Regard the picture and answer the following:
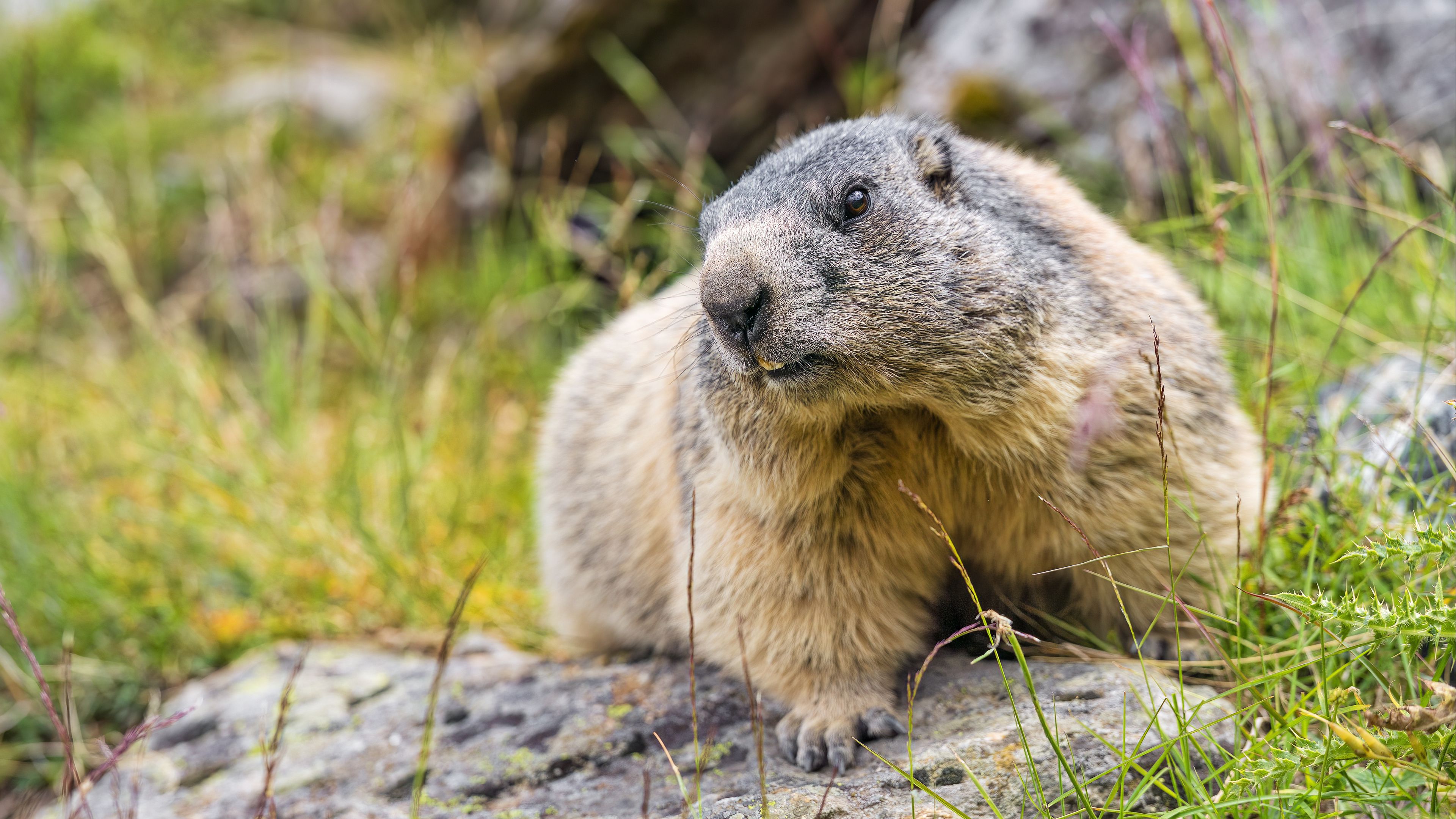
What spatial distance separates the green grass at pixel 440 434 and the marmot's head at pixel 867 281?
0.91m

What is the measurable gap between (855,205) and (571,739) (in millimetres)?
2187

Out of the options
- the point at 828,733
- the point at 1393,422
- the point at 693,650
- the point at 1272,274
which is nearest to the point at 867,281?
the point at 693,650

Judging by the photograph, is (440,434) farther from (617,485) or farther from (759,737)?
(759,737)

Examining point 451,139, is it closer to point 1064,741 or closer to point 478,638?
point 478,638

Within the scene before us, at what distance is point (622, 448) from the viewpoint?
4.81 m

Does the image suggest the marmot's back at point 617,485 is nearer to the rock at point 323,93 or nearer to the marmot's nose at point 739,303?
the marmot's nose at point 739,303

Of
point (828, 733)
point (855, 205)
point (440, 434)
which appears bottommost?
point (828, 733)

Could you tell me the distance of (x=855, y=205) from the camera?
3.18 meters

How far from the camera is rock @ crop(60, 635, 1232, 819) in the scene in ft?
10.1

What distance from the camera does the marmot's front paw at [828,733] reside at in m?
3.36

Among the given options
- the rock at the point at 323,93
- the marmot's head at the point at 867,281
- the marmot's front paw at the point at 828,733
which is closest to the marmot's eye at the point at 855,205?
the marmot's head at the point at 867,281

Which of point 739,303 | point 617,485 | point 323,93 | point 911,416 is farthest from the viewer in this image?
point 323,93

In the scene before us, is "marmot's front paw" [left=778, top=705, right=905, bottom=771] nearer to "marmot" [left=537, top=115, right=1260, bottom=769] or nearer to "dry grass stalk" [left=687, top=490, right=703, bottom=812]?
"marmot" [left=537, top=115, right=1260, bottom=769]

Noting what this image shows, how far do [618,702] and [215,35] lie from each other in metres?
13.9
